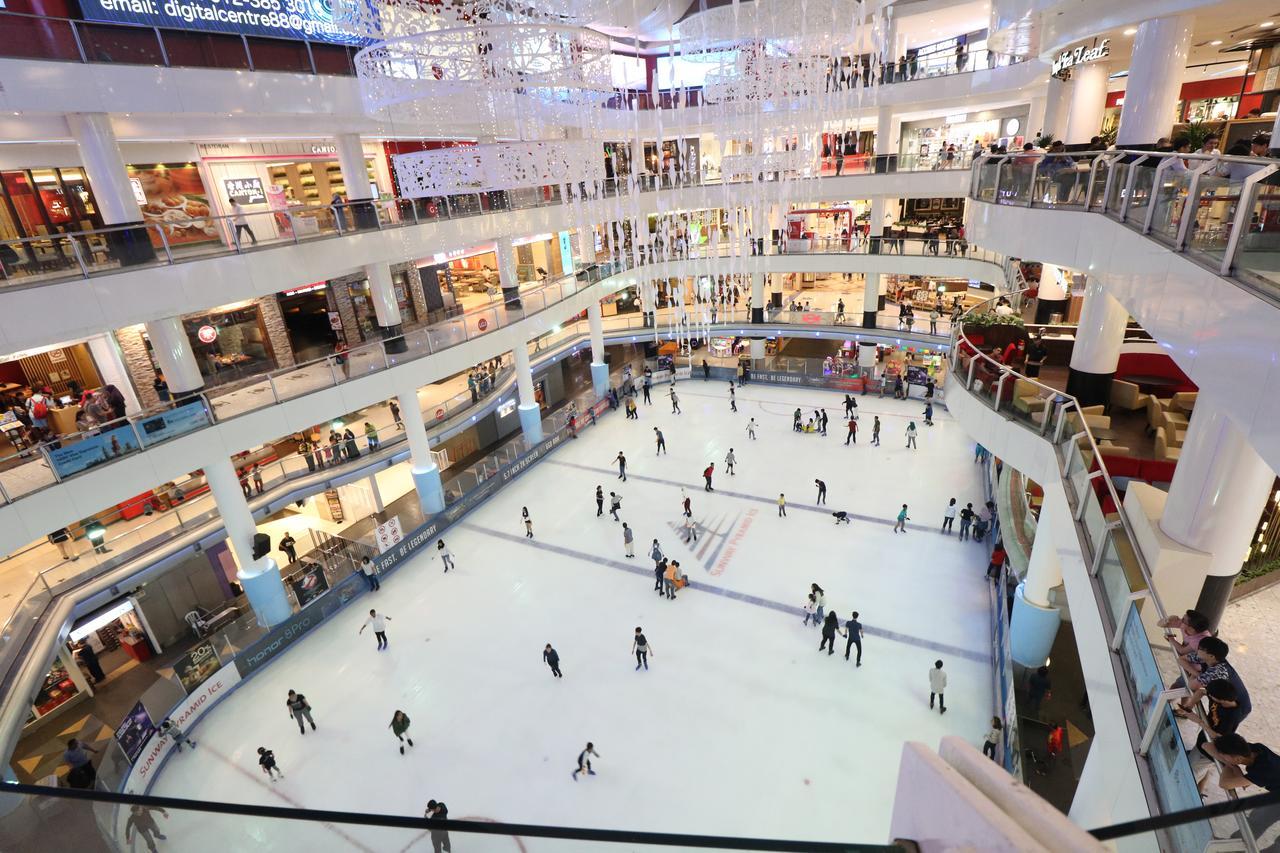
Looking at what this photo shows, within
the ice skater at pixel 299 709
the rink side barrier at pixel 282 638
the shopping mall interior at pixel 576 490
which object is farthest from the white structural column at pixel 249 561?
the ice skater at pixel 299 709

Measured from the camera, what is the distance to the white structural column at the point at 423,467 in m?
15.0

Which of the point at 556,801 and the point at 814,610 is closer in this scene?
the point at 556,801

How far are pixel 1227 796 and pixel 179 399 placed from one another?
13225 millimetres

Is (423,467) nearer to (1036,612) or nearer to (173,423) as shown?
(173,423)

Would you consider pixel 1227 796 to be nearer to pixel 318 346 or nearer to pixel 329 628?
pixel 329 628

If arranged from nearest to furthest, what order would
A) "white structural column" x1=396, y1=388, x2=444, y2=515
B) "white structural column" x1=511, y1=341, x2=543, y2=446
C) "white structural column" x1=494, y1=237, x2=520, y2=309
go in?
"white structural column" x1=396, y1=388, x2=444, y2=515 < "white structural column" x1=494, y1=237, x2=520, y2=309 < "white structural column" x1=511, y1=341, x2=543, y2=446

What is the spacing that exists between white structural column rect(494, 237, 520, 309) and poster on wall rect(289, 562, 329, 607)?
309 inches

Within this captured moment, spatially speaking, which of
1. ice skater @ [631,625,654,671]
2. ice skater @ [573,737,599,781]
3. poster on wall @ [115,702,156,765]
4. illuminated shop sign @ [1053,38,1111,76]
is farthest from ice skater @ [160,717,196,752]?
illuminated shop sign @ [1053,38,1111,76]

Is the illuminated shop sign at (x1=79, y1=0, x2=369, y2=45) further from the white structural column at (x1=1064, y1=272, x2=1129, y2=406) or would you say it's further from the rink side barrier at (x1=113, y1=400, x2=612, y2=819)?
the white structural column at (x1=1064, y1=272, x2=1129, y2=406)

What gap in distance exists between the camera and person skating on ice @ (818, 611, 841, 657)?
34.5ft

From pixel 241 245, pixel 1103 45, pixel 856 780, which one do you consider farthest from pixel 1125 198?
pixel 241 245

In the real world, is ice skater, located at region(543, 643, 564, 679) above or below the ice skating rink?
above

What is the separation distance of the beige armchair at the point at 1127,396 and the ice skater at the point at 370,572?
45.4 ft

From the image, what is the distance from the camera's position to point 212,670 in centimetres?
1058
